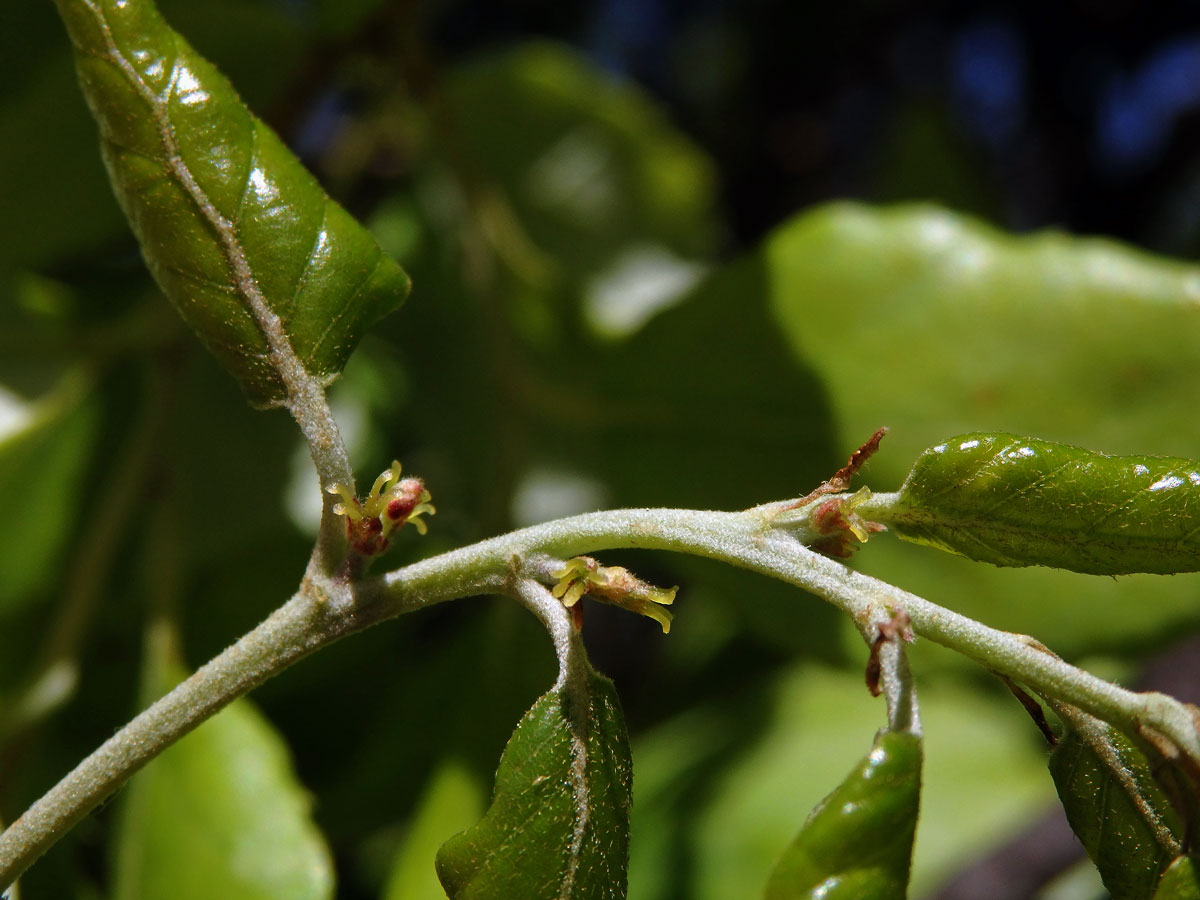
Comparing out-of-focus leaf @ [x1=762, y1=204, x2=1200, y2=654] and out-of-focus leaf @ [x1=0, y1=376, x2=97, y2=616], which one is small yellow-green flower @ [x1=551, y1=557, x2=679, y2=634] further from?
out-of-focus leaf @ [x1=0, y1=376, x2=97, y2=616]

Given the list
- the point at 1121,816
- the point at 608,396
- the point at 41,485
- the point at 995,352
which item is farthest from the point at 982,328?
the point at 41,485

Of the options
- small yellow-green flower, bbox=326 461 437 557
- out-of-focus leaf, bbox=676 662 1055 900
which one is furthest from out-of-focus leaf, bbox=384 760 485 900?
small yellow-green flower, bbox=326 461 437 557

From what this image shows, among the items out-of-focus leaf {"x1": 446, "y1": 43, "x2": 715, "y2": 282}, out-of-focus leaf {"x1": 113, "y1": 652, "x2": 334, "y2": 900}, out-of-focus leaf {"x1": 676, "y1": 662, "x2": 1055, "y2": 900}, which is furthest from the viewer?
out-of-focus leaf {"x1": 446, "y1": 43, "x2": 715, "y2": 282}

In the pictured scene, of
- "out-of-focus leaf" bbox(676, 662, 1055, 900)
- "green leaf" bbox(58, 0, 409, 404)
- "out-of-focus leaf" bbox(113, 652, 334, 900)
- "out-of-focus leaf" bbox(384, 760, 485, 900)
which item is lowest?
"out-of-focus leaf" bbox(676, 662, 1055, 900)

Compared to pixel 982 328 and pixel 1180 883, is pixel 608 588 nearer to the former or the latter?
pixel 1180 883

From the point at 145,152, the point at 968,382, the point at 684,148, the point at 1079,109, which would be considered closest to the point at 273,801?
the point at 145,152

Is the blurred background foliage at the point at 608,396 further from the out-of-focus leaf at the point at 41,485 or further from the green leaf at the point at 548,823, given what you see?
the green leaf at the point at 548,823
